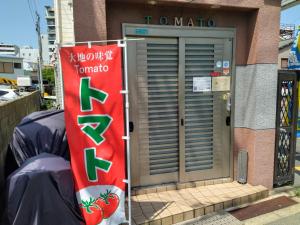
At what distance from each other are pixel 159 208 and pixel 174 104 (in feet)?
5.38

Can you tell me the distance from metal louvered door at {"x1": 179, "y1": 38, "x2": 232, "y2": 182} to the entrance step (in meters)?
0.28

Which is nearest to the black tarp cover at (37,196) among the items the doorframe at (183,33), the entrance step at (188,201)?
the entrance step at (188,201)

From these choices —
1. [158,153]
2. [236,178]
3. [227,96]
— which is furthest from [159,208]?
[227,96]

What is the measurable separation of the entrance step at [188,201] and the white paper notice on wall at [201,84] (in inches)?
66.8

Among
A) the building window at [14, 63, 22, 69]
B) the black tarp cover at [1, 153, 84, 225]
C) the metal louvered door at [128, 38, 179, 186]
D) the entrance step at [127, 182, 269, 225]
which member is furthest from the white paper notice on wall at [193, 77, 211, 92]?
the building window at [14, 63, 22, 69]

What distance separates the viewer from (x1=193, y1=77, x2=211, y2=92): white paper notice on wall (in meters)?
4.18

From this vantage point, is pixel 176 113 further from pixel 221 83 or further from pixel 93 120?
pixel 93 120

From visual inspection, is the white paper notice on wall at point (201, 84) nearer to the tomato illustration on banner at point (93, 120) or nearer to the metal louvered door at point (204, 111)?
the metal louvered door at point (204, 111)

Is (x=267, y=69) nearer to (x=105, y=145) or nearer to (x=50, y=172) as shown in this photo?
(x=105, y=145)

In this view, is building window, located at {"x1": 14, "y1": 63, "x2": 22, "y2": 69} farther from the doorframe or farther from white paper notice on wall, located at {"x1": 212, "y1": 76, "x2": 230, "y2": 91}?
white paper notice on wall, located at {"x1": 212, "y1": 76, "x2": 230, "y2": 91}

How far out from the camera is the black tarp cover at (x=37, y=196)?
2498mm

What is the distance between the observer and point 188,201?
12.5 ft

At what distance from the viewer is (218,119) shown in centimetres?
437

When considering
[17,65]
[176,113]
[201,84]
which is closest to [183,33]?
[201,84]
